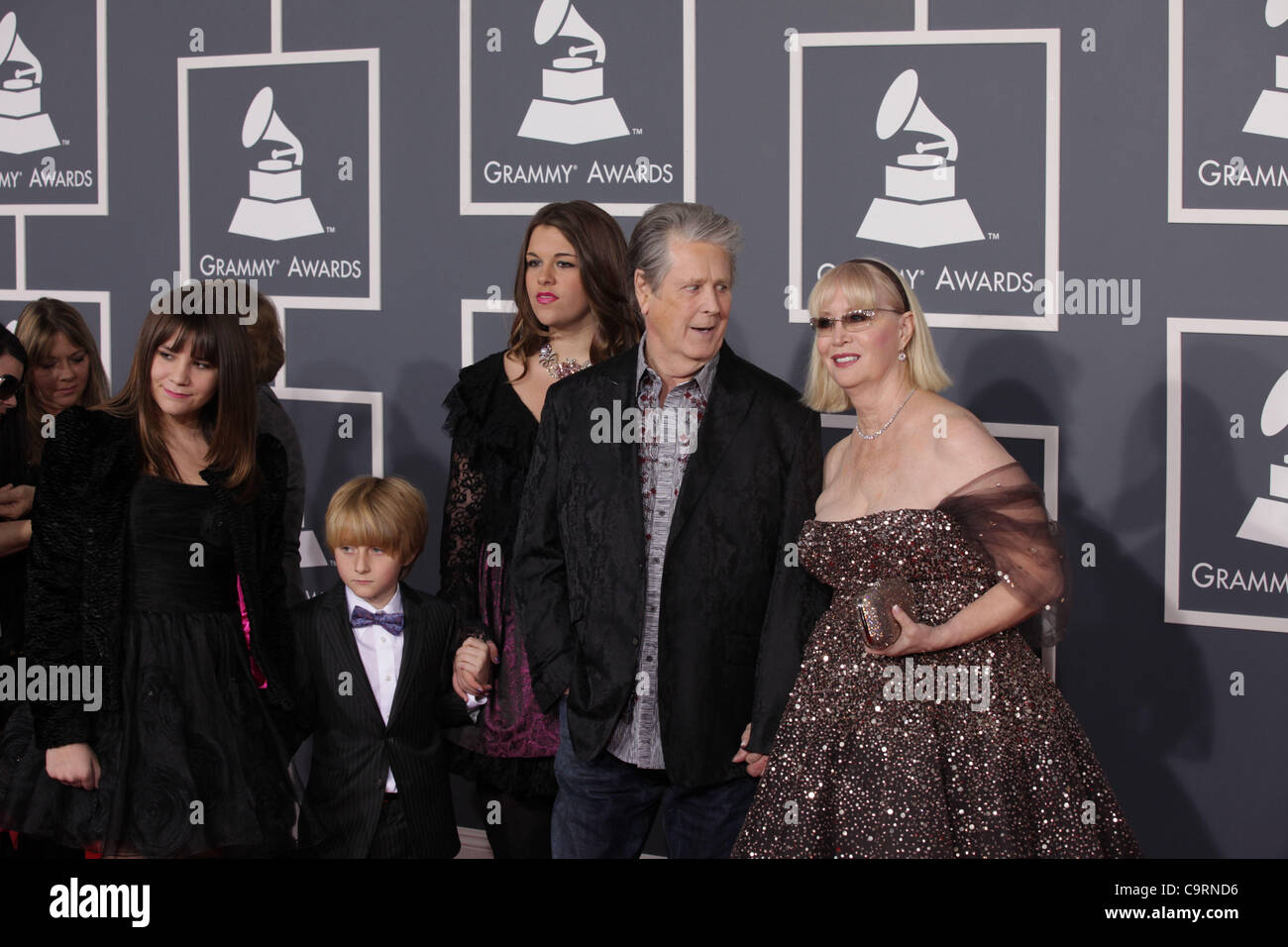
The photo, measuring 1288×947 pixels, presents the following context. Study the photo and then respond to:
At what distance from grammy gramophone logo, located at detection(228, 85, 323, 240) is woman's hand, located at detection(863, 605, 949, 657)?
109 inches

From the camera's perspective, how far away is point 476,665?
3434mm

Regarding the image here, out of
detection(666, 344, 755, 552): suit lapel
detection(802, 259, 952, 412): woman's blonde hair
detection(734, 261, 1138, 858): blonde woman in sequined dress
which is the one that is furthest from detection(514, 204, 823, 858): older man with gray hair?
detection(802, 259, 952, 412): woman's blonde hair

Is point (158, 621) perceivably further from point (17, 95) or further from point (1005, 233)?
point (17, 95)

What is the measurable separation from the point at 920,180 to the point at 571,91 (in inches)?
44.3

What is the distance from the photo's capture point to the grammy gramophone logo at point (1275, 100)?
3.79 m

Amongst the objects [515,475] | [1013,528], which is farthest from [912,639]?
[515,475]

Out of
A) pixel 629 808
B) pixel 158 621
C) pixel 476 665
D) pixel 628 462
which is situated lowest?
pixel 629 808

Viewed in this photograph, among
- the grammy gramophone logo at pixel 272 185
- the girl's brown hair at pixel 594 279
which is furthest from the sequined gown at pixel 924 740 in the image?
the grammy gramophone logo at pixel 272 185

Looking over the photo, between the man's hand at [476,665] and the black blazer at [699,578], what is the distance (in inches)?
13.7

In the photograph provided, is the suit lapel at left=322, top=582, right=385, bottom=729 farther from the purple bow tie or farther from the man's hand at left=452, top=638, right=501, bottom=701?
the man's hand at left=452, top=638, right=501, bottom=701

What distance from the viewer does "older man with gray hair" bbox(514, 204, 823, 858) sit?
301 centimetres

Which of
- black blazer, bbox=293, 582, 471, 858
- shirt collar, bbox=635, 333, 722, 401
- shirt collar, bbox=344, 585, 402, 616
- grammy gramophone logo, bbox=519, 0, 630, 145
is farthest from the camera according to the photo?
grammy gramophone logo, bbox=519, 0, 630, 145

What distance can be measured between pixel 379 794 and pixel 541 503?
848mm

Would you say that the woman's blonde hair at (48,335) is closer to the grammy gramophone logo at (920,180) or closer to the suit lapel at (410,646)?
the suit lapel at (410,646)
